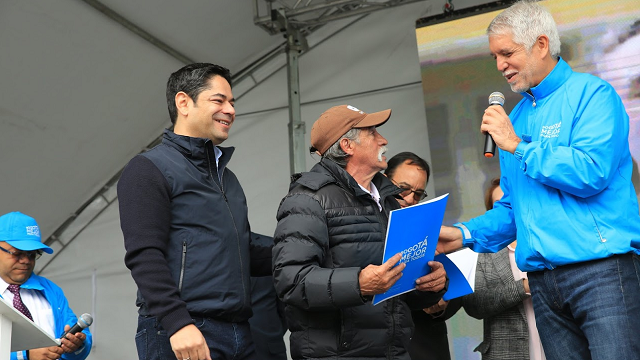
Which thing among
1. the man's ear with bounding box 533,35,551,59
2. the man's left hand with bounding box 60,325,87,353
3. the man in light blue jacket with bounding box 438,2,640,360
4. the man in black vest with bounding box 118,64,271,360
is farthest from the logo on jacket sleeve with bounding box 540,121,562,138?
the man's left hand with bounding box 60,325,87,353

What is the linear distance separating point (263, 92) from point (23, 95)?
2.08 meters

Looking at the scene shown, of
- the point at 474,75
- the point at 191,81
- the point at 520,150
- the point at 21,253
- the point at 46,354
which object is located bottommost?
the point at 46,354

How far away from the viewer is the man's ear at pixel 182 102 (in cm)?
231

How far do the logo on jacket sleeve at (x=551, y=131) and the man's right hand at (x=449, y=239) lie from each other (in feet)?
1.64

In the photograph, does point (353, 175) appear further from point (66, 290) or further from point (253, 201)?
point (66, 290)

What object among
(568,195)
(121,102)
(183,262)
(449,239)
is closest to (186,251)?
(183,262)

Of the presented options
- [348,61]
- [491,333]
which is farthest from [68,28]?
[491,333]

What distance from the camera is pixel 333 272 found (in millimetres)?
1980

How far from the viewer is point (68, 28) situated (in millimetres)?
4961

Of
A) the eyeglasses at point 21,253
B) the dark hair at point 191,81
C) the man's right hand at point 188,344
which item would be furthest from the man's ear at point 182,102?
the eyeglasses at point 21,253

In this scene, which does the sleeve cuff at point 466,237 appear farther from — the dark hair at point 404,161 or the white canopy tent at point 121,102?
the white canopy tent at point 121,102

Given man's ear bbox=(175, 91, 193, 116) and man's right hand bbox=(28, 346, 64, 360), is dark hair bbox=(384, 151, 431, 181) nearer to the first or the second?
man's ear bbox=(175, 91, 193, 116)

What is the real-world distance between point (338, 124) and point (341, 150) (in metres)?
0.10

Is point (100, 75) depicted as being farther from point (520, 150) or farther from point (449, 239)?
point (520, 150)
